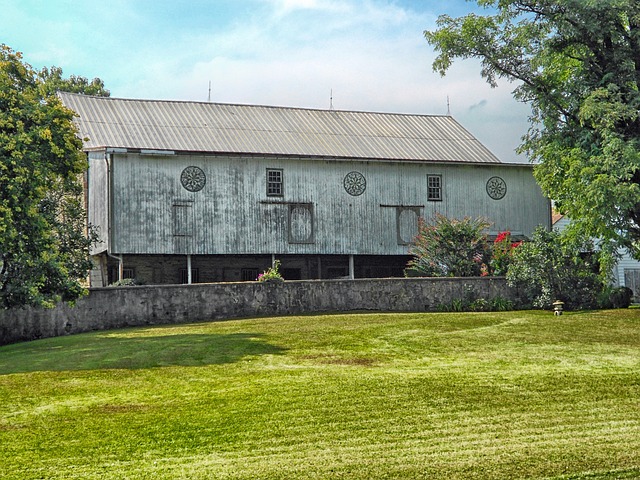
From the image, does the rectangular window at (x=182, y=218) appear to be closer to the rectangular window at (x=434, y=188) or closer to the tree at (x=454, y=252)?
the tree at (x=454, y=252)

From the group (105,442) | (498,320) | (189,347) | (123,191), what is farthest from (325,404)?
(123,191)

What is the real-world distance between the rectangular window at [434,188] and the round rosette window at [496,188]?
265 centimetres

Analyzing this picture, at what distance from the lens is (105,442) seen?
35.6ft

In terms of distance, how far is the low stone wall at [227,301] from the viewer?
24.4 meters

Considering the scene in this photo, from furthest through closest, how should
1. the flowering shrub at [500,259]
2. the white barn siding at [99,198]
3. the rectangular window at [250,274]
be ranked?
the rectangular window at [250,274] → the white barn siding at [99,198] → the flowering shrub at [500,259]

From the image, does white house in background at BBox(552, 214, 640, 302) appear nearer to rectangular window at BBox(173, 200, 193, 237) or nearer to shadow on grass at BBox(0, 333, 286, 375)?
rectangular window at BBox(173, 200, 193, 237)

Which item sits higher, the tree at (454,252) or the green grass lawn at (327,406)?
the tree at (454,252)

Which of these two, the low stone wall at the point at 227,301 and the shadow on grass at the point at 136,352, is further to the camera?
the low stone wall at the point at 227,301

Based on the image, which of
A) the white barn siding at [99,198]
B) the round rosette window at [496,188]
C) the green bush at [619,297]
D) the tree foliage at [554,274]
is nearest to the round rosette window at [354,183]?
the round rosette window at [496,188]

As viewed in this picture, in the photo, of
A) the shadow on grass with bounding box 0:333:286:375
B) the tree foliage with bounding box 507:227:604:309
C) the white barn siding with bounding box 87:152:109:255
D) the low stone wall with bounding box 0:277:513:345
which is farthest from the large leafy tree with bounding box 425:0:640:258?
the white barn siding with bounding box 87:152:109:255

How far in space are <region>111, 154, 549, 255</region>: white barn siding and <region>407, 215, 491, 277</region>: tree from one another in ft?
21.3

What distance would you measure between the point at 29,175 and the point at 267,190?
1627 cm

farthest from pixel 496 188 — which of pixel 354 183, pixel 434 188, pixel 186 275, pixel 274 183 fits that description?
pixel 186 275

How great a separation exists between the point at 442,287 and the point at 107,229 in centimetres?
1493
